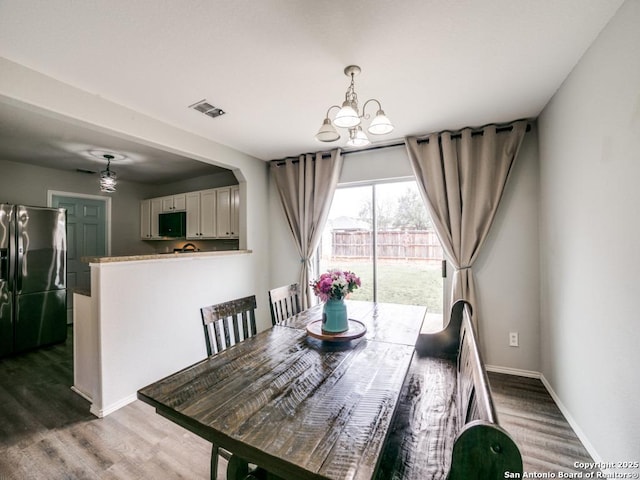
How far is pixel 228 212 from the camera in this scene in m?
3.88

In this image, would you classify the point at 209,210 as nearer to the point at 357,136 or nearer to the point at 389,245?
the point at 389,245

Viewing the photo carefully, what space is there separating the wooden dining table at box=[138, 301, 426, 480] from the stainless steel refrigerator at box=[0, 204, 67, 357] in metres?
3.53

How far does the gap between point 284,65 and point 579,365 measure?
278 centimetres

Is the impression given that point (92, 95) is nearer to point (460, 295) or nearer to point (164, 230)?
point (164, 230)

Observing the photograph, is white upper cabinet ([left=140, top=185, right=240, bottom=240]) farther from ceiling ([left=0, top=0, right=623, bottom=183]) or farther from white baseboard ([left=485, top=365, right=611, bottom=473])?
white baseboard ([left=485, top=365, right=611, bottom=473])

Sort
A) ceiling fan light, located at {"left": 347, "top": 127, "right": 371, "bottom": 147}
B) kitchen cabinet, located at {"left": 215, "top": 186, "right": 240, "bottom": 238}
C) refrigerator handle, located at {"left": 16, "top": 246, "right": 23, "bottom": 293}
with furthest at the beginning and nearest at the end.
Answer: kitchen cabinet, located at {"left": 215, "top": 186, "right": 240, "bottom": 238}, refrigerator handle, located at {"left": 16, "top": 246, "right": 23, "bottom": 293}, ceiling fan light, located at {"left": 347, "top": 127, "right": 371, "bottom": 147}

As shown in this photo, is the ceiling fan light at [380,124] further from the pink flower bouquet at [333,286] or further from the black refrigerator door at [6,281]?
the black refrigerator door at [6,281]

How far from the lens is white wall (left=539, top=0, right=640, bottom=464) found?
132 cm

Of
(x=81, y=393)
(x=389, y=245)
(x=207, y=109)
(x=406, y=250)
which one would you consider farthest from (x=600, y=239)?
(x=81, y=393)

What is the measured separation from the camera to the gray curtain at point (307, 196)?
3.49 meters

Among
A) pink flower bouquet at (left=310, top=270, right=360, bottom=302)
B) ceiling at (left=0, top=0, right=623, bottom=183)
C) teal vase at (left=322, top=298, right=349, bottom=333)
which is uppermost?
ceiling at (left=0, top=0, right=623, bottom=183)

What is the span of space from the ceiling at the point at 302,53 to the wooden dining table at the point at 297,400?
1738 mm

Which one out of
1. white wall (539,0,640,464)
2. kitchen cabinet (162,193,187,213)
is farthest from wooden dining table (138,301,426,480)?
kitchen cabinet (162,193,187,213)

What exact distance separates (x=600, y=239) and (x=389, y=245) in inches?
76.3
